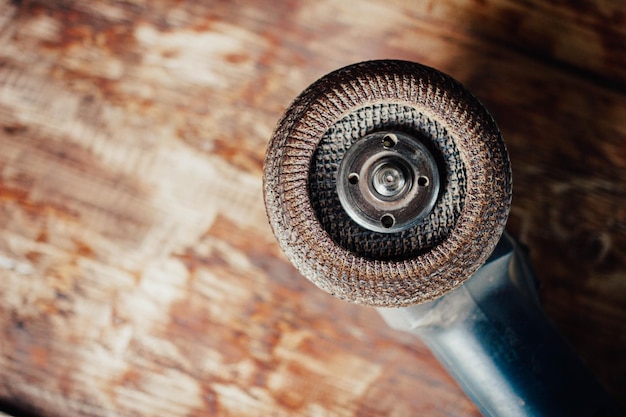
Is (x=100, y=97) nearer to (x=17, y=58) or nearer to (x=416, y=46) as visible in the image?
(x=17, y=58)

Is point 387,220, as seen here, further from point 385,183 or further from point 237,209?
point 237,209

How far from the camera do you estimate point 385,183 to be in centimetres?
45

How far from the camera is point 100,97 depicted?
699 mm

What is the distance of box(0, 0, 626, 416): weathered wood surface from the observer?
26.9 inches

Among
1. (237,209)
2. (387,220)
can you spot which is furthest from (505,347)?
(237,209)

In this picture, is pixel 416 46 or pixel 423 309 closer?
pixel 423 309

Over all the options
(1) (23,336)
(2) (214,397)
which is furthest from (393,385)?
(1) (23,336)

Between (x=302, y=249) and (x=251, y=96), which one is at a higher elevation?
(x=251, y=96)

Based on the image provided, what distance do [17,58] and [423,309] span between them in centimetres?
58

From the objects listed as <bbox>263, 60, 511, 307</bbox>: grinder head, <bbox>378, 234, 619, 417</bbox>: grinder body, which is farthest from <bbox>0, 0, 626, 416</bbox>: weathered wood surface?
<bbox>263, 60, 511, 307</bbox>: grinder head

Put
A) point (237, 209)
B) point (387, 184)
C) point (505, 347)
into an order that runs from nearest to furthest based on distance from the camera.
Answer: point (387, 184) → point (505, 347) → point (237, 209)

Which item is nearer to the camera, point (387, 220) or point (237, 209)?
point (387, 220)

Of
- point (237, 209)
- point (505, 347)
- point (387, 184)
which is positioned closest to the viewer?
point (387, 184)

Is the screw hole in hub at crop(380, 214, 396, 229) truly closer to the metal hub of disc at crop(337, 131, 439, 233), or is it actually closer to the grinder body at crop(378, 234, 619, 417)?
the metal hub of disc at crop(337, 131, 439, 233)
